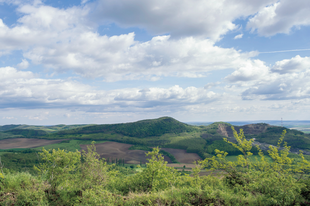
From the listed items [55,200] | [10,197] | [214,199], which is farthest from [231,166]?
[10,197]

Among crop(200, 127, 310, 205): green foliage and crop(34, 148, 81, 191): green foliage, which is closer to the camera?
crop(200, 127, 310, 205): green foliage

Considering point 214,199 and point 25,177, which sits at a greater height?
point 25,177

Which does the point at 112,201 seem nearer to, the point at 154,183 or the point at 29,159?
the point at 154,183

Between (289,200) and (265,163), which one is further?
(265,163)

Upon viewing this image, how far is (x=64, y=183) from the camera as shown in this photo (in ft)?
67.7

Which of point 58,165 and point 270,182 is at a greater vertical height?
point 58,165

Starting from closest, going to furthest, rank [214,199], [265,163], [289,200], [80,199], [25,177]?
1. [289,200]
2. [214,199]
3. [80,199]
4. [25,177]
5. [265,163]

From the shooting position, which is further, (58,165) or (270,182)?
(58,165)

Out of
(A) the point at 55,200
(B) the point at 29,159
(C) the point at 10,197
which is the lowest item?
(B) the point at 29,159

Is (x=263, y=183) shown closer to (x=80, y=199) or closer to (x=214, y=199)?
(x=214, y=199)

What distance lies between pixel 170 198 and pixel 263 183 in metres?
9.75

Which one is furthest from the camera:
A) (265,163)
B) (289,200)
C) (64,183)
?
(265,163)

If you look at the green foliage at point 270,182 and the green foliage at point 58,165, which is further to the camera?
the green foliage at point 58,165

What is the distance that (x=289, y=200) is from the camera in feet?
43.3
